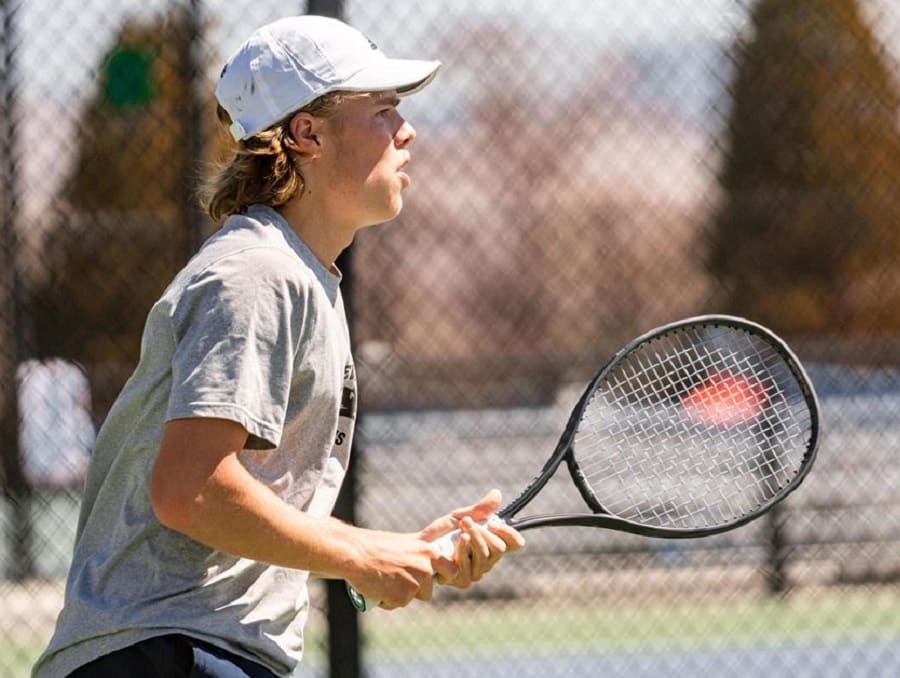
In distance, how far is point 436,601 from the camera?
5227mm

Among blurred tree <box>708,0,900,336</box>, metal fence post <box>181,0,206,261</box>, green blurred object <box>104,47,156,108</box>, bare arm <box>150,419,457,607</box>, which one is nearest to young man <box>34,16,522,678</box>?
bare arm <box>150,419,457,607</box>

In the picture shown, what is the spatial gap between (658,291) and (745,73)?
3.09ft

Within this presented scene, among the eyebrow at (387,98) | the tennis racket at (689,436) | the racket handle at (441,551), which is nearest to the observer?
the racket handle at (441,551)

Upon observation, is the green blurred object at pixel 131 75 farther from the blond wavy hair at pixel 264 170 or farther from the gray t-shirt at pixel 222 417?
the gray t-shirt at pixel 222 417

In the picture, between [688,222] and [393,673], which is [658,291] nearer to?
[688,222]

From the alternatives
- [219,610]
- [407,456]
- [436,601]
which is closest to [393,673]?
[436,601]

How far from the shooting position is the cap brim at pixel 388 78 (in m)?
2.32

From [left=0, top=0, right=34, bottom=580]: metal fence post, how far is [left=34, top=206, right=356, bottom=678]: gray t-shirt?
7.93ft

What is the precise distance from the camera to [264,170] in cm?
229

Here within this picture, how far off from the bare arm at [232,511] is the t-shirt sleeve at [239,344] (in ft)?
0.10

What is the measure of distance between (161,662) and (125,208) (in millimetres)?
2993

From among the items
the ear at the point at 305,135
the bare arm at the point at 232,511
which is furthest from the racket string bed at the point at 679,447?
the bare arm at the point at 232,511

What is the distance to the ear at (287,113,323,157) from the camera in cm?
230

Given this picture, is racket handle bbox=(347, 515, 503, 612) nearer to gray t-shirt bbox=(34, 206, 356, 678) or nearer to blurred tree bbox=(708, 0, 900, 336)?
gray t-shirt bbox=(34, 206, 356, 678)
